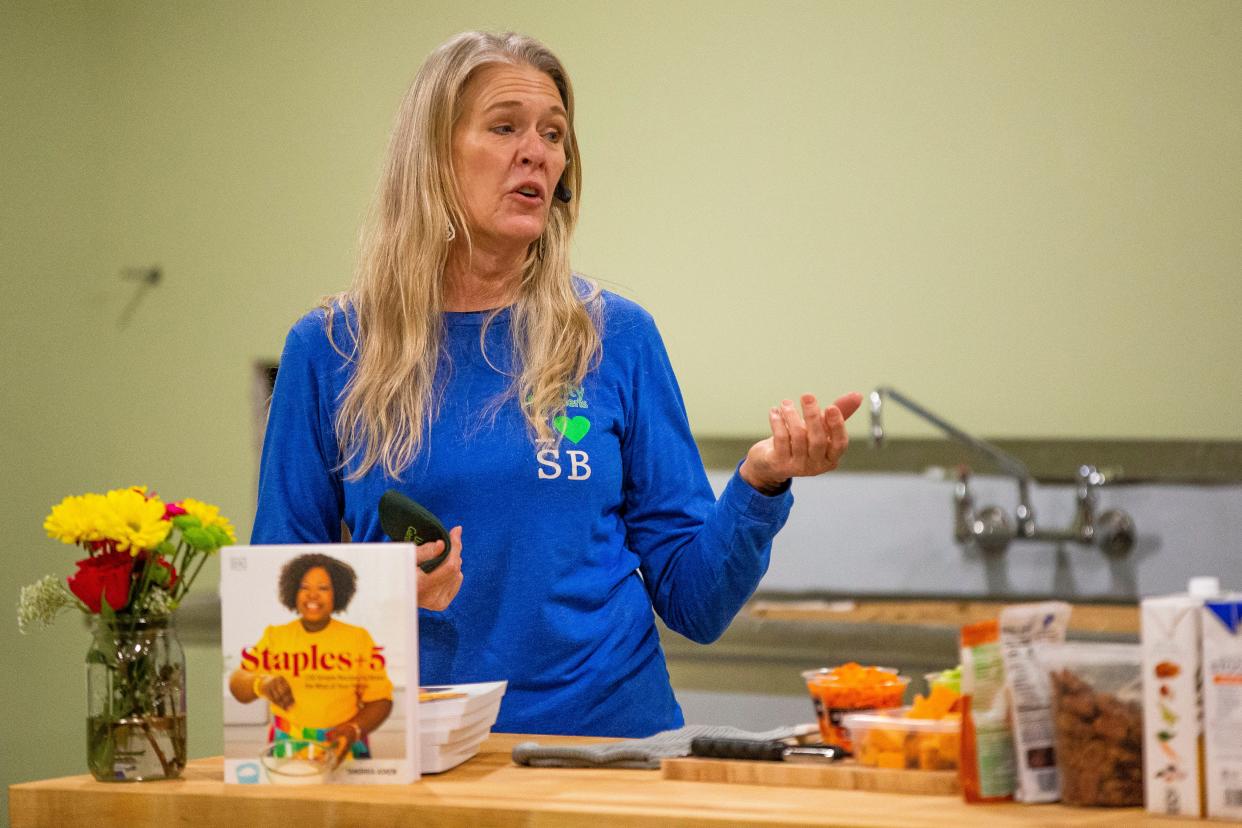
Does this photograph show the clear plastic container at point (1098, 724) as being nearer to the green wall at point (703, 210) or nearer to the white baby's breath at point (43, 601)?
the white baby's breath at point (43, 601)

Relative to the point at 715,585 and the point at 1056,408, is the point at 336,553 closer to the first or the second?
the point at 715,585

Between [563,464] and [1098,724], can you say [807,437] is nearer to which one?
[563,464]

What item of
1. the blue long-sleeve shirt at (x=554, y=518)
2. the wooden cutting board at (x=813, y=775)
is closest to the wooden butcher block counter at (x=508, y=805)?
the wooden cutting board at (x=813, y=775)

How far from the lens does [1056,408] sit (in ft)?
11.7

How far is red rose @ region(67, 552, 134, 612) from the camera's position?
54.3 inches

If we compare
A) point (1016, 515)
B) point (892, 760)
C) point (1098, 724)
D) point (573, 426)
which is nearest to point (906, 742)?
point (892, 760)

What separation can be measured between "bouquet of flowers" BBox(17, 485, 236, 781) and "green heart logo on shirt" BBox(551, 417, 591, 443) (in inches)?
17.8

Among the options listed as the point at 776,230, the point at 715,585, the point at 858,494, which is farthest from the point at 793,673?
the point at 715,585

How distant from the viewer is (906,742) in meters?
1.25

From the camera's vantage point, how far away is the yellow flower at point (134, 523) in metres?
1.37

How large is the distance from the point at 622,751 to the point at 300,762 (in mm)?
285

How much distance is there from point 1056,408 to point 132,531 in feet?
8.64

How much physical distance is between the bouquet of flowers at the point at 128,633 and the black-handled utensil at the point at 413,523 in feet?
0.65

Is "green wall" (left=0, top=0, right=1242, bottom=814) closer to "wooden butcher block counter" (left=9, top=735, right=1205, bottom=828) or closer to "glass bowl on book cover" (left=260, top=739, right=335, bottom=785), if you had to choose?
"wooden butcher block counter" (left=9, top=735, right=1205, bottom=828)
